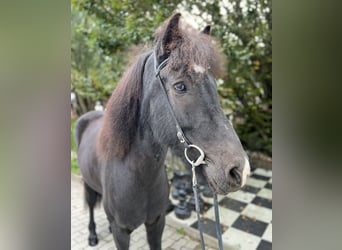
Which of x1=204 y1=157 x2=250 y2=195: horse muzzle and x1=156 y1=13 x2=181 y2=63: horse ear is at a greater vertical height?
x1=156 y1=13 x2=181 y2=63: horse ear

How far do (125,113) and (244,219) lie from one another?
7.29 ft

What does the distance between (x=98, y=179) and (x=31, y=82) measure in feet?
4.53

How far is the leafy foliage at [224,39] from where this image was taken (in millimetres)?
2881

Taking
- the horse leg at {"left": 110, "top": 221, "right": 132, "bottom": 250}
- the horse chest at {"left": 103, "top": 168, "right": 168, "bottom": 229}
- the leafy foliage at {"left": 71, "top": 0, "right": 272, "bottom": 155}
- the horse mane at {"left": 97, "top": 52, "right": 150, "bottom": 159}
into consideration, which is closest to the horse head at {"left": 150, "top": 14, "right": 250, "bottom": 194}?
the horse mane at {"left": 97, "top": 52, "right": 150, "bottom": 159}

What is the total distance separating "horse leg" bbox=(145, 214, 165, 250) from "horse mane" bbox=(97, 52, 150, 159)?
1.90 ft

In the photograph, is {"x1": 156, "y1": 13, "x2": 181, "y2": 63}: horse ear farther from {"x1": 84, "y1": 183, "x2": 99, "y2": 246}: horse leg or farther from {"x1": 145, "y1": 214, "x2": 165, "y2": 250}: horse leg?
{"x1": 84, "y1": 183, "x2": 99, "y2": 246}: horse leg

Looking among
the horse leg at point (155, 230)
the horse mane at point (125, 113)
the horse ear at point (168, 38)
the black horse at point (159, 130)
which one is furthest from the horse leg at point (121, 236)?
the horse ear at point (168, 38)

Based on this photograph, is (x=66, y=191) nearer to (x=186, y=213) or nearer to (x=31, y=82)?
(x=31, y=82)

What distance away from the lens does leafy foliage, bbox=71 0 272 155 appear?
2881mm

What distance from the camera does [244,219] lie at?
272cm

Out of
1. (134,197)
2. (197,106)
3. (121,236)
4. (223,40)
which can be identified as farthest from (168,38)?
(223,40)

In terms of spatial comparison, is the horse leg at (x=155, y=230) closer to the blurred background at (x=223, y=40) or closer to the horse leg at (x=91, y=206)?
the horse leg at (x=91, y=206)

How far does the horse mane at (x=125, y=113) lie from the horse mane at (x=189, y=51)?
221 mm

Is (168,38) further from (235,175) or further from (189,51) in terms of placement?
(235,175)
